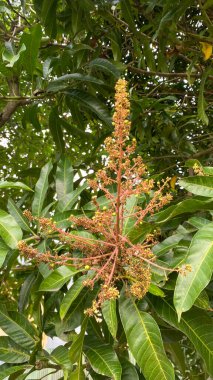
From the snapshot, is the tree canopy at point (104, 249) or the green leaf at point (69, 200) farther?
the green leaf at point (69, 200)

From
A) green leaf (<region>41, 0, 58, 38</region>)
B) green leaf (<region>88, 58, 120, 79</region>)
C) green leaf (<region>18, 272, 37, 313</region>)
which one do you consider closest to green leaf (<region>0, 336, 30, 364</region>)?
green leaf (<region>18, 272, 37, 313</region>)

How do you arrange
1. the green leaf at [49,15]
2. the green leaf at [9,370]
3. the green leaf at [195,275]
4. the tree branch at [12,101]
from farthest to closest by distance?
the green leaf at [49,15] → the tree branch at [12,101] → the green leaf at [9,370] → the green leaf at [195,275]

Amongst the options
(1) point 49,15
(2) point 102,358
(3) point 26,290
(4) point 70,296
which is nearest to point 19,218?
(3) point 26,290

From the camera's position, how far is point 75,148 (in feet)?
9.15

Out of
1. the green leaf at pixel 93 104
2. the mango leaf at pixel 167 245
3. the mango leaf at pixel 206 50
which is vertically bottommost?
the mango leaf at pixel 167 245

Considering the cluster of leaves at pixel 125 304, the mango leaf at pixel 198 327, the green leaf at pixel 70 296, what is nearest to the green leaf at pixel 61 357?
the cluster of leaves at pixel 125 304

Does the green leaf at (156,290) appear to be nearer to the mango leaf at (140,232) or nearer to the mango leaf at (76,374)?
the mango leaf at (140,232)

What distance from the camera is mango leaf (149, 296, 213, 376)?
33.6 inches

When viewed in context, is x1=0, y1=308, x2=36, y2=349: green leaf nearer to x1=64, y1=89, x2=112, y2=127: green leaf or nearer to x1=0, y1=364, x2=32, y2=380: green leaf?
x1=0, y1=364, x2=32, y2=380: green leaf

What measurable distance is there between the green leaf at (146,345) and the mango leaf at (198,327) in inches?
2.3

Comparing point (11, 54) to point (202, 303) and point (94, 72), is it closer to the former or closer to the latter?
point (94, 72)

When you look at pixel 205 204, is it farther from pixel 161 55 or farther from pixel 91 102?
pixel 161 55

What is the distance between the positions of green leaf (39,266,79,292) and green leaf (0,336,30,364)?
0.23m

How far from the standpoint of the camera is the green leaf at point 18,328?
106cm
